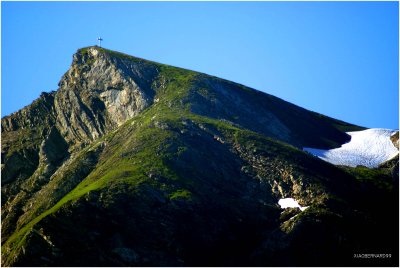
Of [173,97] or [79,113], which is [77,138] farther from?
[173,97]

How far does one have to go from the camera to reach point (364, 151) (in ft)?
531

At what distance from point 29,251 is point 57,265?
415 cm

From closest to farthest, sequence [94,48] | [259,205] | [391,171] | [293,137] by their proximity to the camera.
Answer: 1. [259,205]
2. [391,171]
3. [293,137]
4. [94,48]

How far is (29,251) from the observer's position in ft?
286

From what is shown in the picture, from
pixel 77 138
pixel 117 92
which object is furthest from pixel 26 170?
pixel 117 92

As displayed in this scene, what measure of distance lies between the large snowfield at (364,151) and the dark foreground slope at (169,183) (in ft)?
18.7

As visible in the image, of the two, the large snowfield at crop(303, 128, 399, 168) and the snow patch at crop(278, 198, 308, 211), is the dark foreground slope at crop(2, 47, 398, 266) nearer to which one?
Answer: the snow patch at crop(278, 198, 308, 211)

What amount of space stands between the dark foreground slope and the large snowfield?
18.7 feet

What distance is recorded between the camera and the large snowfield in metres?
152

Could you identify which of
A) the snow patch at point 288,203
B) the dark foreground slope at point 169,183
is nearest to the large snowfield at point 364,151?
the dark foreground slope at point 169,183

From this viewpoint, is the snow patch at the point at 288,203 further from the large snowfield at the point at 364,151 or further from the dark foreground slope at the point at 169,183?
the large snowfield at the point at 364,151

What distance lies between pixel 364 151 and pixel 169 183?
7035 centimetres

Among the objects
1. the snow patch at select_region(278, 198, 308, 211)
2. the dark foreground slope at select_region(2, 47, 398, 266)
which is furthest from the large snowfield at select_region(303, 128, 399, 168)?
the snow patch at select_region(278, 198, 308, 211)

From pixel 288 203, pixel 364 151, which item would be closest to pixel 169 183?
pixel 288 203
